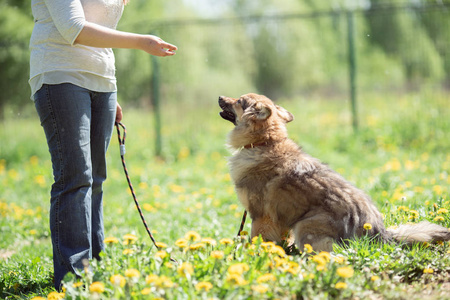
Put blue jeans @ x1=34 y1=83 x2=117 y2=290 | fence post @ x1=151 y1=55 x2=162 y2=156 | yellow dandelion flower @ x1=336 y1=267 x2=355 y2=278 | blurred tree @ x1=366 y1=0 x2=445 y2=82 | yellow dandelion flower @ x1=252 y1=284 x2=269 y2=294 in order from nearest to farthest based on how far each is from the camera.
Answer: yellow dandelion flower @ x1=252 y1=284 x2=269 y2=294
yellow dandelion flower @ x1=336 y1=267 x2=355 y2=278
blue jeans @ x1=34 y1=83 x2=117 y2=290
blurred tree @ x1=366 y1=0 x2=445 y2=82
fence post @ x1=151 y1=55 x2=162 y2=156

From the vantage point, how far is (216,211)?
555cm

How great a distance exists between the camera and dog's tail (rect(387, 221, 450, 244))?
3.01 meters

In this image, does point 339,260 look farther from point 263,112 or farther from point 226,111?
point 226,111

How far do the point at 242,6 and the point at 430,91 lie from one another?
1076 centimetres

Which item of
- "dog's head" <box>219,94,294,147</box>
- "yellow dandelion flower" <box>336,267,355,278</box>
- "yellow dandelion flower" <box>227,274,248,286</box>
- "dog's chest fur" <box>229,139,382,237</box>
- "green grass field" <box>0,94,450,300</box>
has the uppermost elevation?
"dog's head" <box>219,94,294,147</box>

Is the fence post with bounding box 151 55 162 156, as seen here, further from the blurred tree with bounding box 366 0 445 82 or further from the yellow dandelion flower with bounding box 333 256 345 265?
the yellow dandelion flower with bounding box 333 256 345 265

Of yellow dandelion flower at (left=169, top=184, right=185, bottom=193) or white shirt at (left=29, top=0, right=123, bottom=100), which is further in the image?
yellow dandelion flower at (left=169, top=184, right=185, bottom=193)

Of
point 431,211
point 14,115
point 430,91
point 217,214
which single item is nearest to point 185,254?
point 431,211

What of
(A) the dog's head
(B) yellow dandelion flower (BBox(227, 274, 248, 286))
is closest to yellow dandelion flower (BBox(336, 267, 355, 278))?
(B) yellow dandelion flower (BBox(227, 274, 248, 286))

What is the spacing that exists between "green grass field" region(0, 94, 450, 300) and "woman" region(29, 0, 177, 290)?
0.31 m

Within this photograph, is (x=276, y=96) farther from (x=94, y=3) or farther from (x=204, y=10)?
(x=204, y=10)

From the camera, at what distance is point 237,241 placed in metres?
2.84

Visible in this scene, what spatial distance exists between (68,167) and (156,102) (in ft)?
20.4

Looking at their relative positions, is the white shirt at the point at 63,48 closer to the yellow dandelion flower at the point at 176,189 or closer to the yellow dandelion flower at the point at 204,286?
the yellow dandelion flower at the point at 204,286
